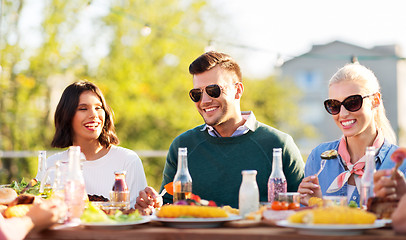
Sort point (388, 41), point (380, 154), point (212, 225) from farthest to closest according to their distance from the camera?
point (388, 41), point (380, 154), point (212, 225)

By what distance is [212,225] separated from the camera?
2057 millimetres

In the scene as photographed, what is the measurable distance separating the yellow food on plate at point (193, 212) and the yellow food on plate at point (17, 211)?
529 millimetres

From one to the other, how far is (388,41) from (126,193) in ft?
124

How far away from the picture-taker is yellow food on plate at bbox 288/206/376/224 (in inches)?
73.4

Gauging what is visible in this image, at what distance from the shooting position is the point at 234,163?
336 cm

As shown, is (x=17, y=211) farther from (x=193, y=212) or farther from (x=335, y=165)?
(x=335, y=165)

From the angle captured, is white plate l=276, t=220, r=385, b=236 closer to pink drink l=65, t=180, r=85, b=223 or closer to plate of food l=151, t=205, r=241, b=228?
plate of food l=151, t=205, r=241, b=228

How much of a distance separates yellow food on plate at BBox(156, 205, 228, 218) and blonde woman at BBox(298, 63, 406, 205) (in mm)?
1021

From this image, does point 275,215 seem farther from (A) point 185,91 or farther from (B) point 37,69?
(A) point 185,91

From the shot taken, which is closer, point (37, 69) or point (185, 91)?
point (37, 69)

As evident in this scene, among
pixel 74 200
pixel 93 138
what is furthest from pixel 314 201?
pixel 93 138

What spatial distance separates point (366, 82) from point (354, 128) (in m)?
0.27

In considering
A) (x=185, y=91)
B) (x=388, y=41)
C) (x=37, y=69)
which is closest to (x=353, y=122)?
(x=37, y=69)

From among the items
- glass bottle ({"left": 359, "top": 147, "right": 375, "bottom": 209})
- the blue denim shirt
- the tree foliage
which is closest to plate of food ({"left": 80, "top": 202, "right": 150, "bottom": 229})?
glass bottle ({"left": 359, "top": 147, "right": 375, "bottom": 209})
